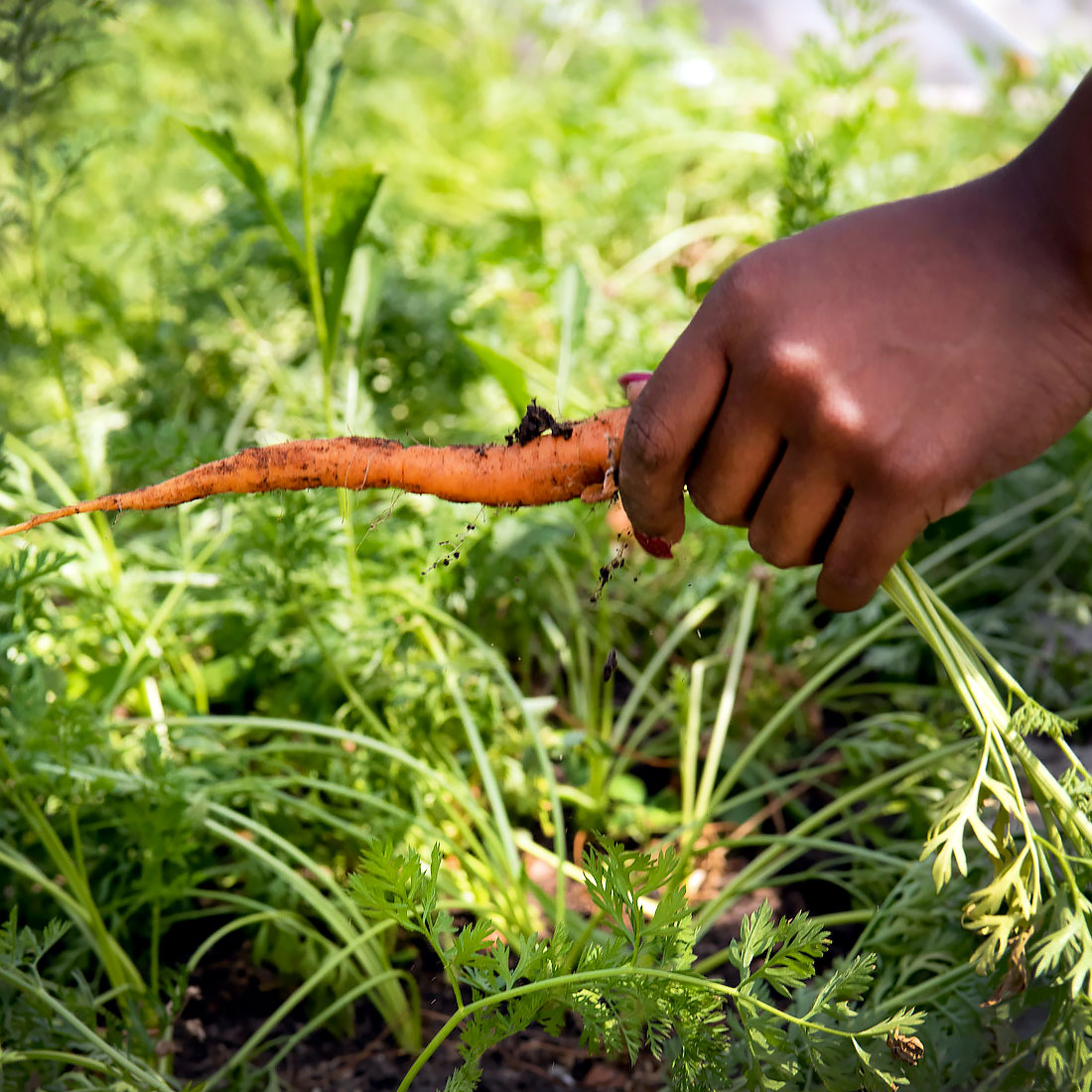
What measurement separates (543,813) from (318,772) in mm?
337

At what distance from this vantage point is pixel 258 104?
12.3 ft

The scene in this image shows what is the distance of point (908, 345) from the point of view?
2.64ft

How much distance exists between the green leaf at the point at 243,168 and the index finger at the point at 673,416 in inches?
27.8

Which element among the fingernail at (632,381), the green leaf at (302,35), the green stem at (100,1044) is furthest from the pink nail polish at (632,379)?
the green stem at (100,1044)

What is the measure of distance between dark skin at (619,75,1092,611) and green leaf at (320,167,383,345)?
27.7 inches

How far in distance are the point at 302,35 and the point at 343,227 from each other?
252mm

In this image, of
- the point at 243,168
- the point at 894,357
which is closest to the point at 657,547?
the point at 894,357

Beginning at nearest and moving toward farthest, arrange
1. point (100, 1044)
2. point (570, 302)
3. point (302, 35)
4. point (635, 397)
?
point (100, 1044)
point (635, 397)
point (302, 35)
point (570, 302)

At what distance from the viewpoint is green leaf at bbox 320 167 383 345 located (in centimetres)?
139

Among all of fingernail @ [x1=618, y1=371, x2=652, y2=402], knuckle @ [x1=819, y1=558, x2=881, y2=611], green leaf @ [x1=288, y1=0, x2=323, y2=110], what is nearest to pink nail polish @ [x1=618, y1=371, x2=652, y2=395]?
fingernail @ [x1=618, y1=371, x2=652, y2=402]

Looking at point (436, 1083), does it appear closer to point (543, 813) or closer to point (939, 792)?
point (543, 813)

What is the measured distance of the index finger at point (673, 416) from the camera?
85 centimetres

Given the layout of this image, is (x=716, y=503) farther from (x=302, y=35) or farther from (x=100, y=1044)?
(x=302, y=35)

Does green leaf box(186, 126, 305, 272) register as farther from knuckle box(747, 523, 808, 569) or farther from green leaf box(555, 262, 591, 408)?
knuckle box(747, 523, 808, 569)
